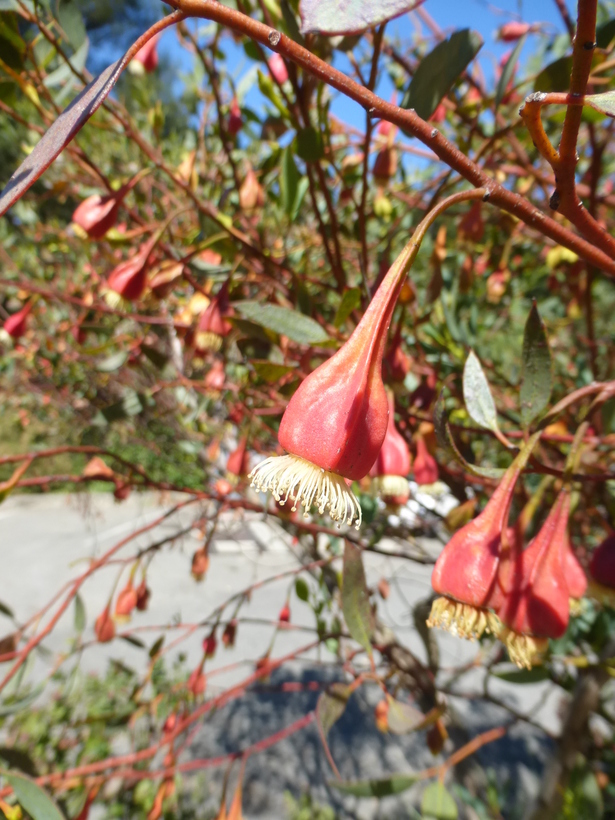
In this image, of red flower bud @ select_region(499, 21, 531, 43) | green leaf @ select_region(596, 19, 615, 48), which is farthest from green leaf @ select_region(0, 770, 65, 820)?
red flower bud @ select_region(499, 21, 531, 43)

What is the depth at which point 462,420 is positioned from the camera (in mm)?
993

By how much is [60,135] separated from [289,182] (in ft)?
1.34

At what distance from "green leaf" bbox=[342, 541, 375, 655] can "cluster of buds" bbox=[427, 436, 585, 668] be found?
0.17 ft

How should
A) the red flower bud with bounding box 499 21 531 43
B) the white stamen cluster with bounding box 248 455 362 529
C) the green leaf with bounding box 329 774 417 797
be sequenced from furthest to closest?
the red flower bud with bounding box 499 21 531 43, the green leaf with bounding box 329 774 417 797, the white stamen cluster with bounding box 248 455 362 529

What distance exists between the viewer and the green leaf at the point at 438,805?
1.98 ft

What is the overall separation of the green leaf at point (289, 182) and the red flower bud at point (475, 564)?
0.39 metres

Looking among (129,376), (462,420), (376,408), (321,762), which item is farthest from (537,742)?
(376,408)

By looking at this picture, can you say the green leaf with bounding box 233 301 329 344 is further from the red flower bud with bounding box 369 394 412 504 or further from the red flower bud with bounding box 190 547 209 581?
the red flower bud with bounding box 190 547 209 581

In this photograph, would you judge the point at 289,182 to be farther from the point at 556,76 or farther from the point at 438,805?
the point at 438,805

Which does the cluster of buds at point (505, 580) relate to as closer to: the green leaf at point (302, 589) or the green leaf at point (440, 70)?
the green leaf at point (440, 70)

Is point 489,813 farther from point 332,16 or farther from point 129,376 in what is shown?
point 129,376

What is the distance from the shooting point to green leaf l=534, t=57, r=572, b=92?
35cm

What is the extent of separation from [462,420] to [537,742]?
2.16m

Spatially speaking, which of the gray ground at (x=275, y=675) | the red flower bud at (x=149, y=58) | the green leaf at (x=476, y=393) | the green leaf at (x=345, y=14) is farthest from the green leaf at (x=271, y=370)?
the gray ground at (x=275, y=675)
